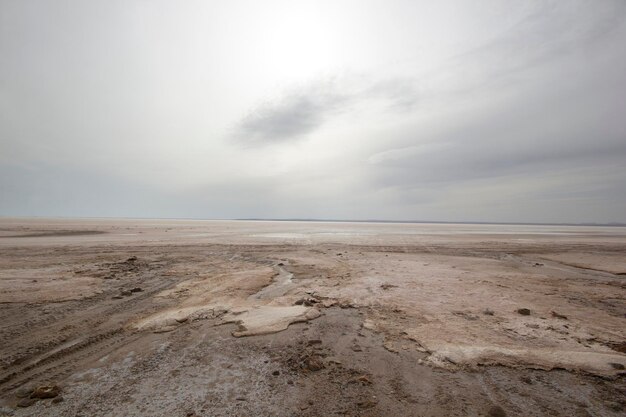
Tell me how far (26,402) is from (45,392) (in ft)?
0.52

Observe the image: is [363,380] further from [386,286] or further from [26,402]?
[386,286]

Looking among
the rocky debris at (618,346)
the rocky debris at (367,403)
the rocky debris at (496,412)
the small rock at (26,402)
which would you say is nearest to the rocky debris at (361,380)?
the rocky debris at (367,403)

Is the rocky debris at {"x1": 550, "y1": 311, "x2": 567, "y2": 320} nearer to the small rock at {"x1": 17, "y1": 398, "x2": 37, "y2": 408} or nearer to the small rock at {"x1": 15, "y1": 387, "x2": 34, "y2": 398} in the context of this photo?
the small rock at {"x1": 17, "y1": 398, "x2": 37, "y2": 408}

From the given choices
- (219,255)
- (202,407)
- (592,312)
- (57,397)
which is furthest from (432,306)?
(219,255)

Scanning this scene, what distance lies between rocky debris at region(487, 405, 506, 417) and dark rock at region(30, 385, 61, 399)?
15.8 feet

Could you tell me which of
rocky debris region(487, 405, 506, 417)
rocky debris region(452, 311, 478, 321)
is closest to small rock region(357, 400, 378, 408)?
rocky debris region(487, 405, 506, 417)

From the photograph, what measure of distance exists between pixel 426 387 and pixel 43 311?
765 cm

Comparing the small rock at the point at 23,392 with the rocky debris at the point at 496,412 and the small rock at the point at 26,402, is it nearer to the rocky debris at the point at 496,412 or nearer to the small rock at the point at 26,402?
the small rock at the point at 26,402

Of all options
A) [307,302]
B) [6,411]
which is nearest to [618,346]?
[307,302]

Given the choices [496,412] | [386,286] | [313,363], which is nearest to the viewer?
[496,412]

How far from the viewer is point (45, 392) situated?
3.19 m

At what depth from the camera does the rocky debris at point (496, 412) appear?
293cm

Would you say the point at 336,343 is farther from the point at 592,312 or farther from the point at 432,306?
the point at 592,312

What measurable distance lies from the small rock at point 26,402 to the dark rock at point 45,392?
5 cm
